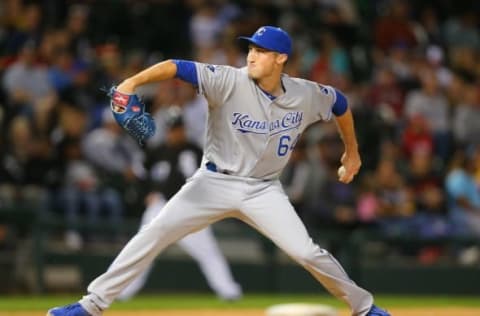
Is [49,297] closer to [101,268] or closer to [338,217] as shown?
[101,268]

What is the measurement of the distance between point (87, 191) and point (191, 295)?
1828mm

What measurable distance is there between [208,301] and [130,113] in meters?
6.09

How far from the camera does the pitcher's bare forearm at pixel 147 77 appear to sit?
23.5 ft

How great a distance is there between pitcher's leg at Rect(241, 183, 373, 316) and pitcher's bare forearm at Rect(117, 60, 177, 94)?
1.17 m

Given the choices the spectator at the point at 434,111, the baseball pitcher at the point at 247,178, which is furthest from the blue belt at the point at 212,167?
the spectator at the point at 434,111

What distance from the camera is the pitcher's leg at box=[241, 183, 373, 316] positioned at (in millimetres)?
7727

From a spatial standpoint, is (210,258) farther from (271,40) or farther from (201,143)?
(271,40)

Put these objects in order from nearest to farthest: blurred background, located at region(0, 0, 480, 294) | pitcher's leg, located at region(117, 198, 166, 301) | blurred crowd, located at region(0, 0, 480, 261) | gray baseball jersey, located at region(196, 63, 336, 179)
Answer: gray baseball jersey, located at region(196, 63, 336, 179) < pitcher's leg, located at region(117, 198, 166, 301) < blurred background, located at region(0, 0, 480, 294) < blurred crowd, located at region(0, 0, 480, 261)

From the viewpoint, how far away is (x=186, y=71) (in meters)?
7.52

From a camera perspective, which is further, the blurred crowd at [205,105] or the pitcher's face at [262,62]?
the blurred crowd at [205,105]

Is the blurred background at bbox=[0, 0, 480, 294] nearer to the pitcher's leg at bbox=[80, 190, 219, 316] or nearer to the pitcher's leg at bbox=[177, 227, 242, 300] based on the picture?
the pitcher's leg at bbox=[177, 227, 242, 300]

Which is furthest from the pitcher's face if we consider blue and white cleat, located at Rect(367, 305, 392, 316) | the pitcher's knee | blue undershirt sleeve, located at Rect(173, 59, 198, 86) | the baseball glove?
blue and white cleat, located at Rect(367, 305, 392, 316)

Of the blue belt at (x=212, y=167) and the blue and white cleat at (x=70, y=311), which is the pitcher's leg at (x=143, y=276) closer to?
the blue belt at (x=212, y=167)

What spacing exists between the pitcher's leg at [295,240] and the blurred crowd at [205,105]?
5722 mm
